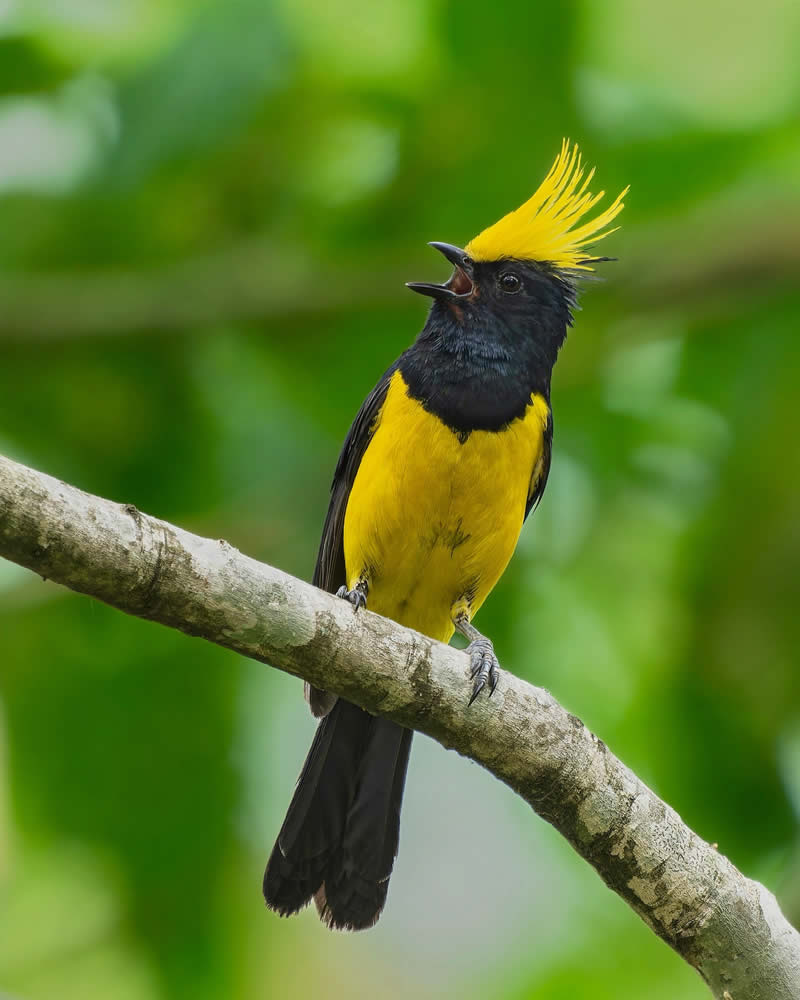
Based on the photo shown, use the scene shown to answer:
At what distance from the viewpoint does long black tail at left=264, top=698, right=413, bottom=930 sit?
459cm

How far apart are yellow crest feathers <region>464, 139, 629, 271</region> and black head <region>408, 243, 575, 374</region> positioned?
0.05 meters

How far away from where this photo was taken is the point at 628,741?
6.41m

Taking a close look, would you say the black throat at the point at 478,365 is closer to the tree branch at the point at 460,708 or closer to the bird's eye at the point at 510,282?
the bird's eye at the point at 510,282

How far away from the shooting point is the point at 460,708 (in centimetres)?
334

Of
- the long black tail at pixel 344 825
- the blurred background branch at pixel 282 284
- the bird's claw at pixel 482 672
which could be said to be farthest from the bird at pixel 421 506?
the bird's claw at pixel 482 672

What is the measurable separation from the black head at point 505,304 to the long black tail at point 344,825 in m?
1.41

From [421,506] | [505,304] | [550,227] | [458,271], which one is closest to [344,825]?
[421,506]

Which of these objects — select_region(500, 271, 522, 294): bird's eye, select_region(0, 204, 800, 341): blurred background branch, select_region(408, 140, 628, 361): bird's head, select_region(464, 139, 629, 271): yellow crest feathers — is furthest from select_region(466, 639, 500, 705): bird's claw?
select_region(0, 204, 800, 341): blurred background branch

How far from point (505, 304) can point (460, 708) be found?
2195 millimetres

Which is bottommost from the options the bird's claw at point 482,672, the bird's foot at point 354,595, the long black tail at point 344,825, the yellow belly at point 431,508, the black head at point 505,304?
the long black tail at point 344,825

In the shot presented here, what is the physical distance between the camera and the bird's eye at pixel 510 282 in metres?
5.22

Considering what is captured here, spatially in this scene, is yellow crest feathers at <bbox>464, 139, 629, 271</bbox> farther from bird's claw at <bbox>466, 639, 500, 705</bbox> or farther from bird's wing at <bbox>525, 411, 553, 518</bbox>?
bird's claw at <bbox>466, 639, 500, 705</bbox>

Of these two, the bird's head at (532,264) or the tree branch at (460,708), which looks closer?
the tree branch at (460,708)

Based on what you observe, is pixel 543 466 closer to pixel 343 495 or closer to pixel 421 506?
pixel 421 506
